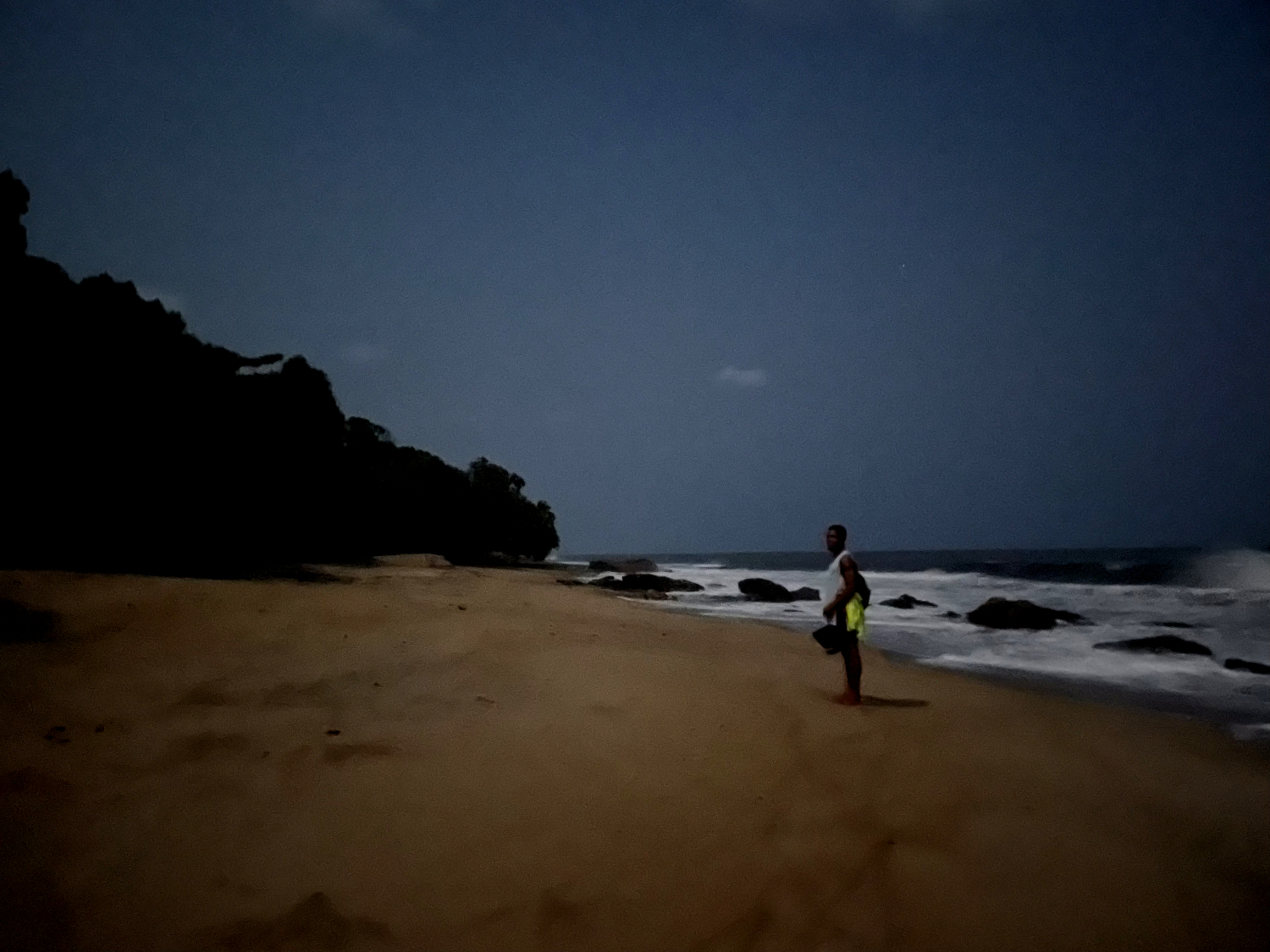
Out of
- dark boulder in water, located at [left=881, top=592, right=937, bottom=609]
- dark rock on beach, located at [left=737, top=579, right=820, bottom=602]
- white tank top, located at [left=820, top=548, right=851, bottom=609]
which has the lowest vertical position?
dark boulder in water, located at [left=881, top=592, right=937, bottom=609]

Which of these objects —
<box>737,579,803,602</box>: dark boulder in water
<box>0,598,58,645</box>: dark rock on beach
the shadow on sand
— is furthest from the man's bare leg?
<box>737,579,803,602</box>: dark boulder in water

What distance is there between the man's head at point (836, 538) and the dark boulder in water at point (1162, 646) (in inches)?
361

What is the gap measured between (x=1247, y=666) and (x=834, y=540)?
28.1 ft

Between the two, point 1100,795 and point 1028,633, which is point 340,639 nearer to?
point 1100,795

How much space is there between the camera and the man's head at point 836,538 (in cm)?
719

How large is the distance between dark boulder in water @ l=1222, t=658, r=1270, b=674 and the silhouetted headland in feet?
64.5

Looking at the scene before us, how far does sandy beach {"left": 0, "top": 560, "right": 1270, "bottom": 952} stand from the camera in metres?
2.80

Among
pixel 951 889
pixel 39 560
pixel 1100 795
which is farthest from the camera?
pixel 39 560

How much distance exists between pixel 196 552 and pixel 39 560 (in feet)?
13.4

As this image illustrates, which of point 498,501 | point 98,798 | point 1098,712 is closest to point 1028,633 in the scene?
point 1098,712

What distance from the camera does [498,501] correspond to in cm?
5109

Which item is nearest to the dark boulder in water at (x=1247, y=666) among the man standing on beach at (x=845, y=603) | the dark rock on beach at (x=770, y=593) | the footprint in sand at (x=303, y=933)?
the man standing on beach at (x=845, y=603)

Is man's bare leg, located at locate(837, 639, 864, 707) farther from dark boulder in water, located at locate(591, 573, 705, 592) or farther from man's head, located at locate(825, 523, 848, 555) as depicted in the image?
dark boulder in water, located at locate(591, 573, 705, 592)

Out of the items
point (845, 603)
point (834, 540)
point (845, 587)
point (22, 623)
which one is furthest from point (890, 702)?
point (22, 623)
